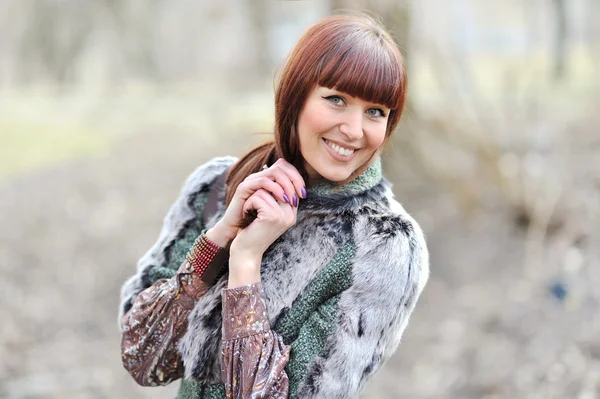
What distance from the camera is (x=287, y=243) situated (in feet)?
5.70

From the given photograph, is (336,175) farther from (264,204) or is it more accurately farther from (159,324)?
(159,324)

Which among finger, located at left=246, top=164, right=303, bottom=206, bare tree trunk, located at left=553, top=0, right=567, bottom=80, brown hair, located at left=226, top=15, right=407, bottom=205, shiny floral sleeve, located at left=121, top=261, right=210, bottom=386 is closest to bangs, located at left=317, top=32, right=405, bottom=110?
brown hair, located at left=226, top=15, right=407, bottom=205

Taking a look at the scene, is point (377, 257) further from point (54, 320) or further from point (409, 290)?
point (54, 320)

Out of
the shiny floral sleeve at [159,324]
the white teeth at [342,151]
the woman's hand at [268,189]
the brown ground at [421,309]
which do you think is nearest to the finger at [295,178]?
the woman's hand at [268,189]

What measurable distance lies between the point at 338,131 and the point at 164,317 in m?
0.65

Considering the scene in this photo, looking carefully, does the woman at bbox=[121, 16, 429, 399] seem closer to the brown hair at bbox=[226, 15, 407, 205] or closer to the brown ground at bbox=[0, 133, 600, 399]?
the brown hair at bbox=[226, 15, 407, 205]

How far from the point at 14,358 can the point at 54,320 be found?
0.65 metres

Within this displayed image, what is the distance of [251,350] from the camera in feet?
4.99

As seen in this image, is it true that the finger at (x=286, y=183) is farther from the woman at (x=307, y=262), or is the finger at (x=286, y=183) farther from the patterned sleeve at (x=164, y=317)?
the patterned sleeve at (x=164, y=317)

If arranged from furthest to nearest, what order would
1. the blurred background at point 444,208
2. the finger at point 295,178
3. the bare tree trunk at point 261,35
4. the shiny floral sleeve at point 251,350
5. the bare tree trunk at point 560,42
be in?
the bare tree trunk at point 261,35, the bare tree trunk at point 560,42, the blurred background at point 444,208, the finger at point 295,178, the shiny floral sleeve at point 251,350

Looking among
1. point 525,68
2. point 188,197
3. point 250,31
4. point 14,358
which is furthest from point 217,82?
point 188,197

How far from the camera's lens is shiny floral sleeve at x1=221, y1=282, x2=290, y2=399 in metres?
1.51

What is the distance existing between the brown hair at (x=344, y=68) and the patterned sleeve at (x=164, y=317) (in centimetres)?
40

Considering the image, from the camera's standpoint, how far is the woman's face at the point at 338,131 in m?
1.57
